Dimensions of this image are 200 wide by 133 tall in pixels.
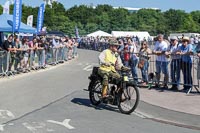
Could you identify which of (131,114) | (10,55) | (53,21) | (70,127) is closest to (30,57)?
(10,55)

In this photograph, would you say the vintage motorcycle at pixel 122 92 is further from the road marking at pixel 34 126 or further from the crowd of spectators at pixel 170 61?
the crowd of spectators at pixel 170 61

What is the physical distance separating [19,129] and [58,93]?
213 inches

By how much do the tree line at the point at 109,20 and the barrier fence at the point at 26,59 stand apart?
77.5m

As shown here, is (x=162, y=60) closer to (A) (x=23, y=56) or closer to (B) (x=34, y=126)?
(B) (x=34, y=126)

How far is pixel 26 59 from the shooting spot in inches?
804

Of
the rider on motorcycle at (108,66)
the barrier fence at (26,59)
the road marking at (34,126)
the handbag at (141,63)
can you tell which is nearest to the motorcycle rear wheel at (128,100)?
the rider on motorcycle at (108,66)

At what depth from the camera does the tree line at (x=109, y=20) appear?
369 feet

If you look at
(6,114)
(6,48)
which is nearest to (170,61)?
(6,114)

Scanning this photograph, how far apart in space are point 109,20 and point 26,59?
339ft

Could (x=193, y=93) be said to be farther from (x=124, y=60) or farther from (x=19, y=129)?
(x=19, y=129)

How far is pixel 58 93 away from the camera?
13594 millimetres

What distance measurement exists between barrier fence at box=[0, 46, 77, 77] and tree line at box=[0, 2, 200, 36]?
7748 cm

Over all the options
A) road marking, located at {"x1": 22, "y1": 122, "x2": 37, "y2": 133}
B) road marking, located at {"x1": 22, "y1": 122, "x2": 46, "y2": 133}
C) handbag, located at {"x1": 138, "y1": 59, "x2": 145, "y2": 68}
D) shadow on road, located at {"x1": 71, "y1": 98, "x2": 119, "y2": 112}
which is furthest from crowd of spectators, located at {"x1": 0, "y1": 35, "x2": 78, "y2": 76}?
road marking, located at {"x1": 22, "y1": 122, "x2": 37, "y2": 133}

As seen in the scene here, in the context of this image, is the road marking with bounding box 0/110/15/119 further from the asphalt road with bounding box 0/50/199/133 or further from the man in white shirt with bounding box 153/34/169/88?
the man in white shirt with bounding box 153/34/169/88
